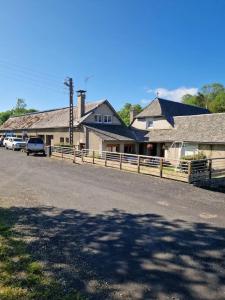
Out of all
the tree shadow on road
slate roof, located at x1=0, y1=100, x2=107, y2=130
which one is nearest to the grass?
the tree shadow on road

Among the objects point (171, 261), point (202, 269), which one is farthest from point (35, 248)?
point (202, 269)

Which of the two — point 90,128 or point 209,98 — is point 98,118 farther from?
point 209,98

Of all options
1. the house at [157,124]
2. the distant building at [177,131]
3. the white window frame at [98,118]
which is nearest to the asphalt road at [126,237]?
the distant building at [177,131]

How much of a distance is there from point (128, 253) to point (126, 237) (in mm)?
1040

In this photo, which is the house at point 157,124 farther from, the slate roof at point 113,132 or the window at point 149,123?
the slate roof at point 113,132

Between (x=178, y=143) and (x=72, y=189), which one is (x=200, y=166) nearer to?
→ (x=72, y=189)

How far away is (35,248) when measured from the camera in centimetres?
648

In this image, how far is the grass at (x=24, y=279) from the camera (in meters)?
4.58

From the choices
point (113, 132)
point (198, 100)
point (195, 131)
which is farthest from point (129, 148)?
point (198, 100)

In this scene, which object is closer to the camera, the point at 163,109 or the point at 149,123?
the point at 163,109

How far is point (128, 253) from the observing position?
6.42 metres

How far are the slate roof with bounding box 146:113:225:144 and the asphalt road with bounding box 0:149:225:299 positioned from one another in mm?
13015

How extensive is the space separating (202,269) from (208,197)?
8046mm

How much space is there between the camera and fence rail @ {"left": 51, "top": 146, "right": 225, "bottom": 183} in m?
17.2
